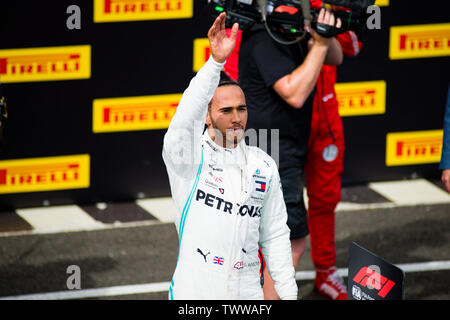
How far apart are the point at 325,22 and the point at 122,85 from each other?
2292 mm

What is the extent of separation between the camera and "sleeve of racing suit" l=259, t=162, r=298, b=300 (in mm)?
4141

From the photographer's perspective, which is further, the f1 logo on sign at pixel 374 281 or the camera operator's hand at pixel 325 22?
the camera operator's hand at pixel 325 22

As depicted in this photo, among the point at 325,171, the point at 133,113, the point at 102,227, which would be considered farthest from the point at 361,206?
the point at 102,227

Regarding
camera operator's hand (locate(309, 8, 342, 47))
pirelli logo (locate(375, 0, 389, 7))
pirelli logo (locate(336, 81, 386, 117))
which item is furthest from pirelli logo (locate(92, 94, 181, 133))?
camera operator's hand (locate(309, 8, 342, 47))

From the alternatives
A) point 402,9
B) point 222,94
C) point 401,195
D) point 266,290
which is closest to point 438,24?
point 402,9

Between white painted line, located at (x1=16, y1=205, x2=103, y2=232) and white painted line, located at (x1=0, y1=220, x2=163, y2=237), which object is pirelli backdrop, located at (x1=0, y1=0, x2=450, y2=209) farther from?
white painted line, located at (x1=0, y1=220, x2=163, y2=237)

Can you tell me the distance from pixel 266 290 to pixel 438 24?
10.4ft

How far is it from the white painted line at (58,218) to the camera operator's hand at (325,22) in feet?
8.18

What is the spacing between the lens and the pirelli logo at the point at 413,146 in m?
7.87

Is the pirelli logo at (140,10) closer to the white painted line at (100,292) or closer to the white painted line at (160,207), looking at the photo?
the white painted line at (160,207)

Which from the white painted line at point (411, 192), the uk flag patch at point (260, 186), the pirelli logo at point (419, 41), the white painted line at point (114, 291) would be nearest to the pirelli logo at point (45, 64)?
the white painted line at point (114, 291)

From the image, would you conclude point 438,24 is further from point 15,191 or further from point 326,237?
point 15,191

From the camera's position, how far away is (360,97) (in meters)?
7.70

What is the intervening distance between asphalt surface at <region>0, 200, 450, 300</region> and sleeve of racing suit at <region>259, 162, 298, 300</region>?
203 cm
